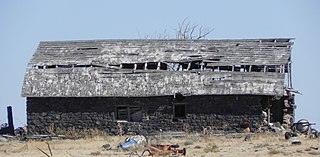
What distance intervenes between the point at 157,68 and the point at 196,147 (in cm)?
878

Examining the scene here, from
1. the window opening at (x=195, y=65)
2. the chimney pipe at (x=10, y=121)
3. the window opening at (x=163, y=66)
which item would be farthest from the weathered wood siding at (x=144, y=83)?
the chimney pipe at (x=10, y=121)

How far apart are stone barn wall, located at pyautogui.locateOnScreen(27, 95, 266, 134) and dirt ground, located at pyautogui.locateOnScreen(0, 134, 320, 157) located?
1.31 metres

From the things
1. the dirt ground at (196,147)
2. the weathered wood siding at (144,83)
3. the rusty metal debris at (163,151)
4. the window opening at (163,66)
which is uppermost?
the window opening at (163,66)

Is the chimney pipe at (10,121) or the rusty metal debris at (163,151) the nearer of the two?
the rusty metal debris at (163,151)

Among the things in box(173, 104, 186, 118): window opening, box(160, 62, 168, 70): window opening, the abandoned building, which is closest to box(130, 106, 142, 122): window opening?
the abandoned building

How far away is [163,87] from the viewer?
31.8 metres

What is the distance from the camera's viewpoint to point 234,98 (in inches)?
1209

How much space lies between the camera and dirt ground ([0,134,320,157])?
22781 mm

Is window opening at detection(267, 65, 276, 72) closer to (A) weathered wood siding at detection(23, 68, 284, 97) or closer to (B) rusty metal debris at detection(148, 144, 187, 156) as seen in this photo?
Result: (A) weathered wood siding at detection(23, 68, 284, 97)

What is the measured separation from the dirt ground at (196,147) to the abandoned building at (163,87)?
1532 millimetres

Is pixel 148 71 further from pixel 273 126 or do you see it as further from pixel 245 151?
pixel 245 151

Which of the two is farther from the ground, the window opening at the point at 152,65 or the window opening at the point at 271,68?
the window opening at the point at 152,65

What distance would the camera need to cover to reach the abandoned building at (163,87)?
3077cm

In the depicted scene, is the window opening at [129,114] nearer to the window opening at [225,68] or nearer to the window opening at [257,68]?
the window opening at [225,68]
